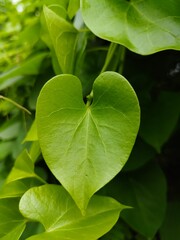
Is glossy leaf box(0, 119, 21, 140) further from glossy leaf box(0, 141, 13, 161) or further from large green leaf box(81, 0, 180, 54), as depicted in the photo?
large green leaf box(81, 0, 180, 54)

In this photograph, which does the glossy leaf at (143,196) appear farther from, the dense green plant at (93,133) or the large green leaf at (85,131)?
the large green leaf at (85,131)

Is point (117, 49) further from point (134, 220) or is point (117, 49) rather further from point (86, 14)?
point (134, 220)

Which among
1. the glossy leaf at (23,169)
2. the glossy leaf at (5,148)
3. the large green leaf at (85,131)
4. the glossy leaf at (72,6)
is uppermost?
the glossy leaf at (72,6)

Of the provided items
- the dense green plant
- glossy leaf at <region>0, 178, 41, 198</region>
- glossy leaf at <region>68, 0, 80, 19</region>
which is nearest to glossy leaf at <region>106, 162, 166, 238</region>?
the dense green plant

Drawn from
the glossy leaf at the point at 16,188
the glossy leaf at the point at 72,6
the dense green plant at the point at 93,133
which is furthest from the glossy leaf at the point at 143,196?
the glossy leaf at the point at 72,6

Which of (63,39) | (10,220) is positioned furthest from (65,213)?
(63,39)

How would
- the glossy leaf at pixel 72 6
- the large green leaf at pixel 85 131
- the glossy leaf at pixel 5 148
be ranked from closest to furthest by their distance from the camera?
the large green leaf at pixel 85 131 → the glossy leaf at pixel 72 6 → the glossy leaf at pixel 5 148

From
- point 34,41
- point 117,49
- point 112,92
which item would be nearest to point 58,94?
point 112,92
